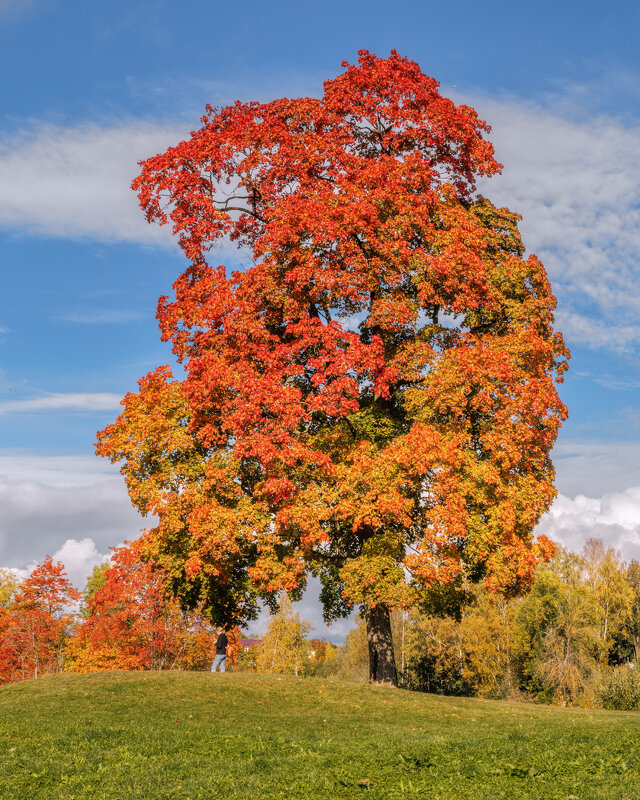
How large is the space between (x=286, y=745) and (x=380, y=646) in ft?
36.2

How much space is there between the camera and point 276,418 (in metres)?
21.1

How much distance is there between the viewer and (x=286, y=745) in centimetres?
1288

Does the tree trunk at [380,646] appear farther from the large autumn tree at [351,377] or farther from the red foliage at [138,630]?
the red foliage at [138,630]

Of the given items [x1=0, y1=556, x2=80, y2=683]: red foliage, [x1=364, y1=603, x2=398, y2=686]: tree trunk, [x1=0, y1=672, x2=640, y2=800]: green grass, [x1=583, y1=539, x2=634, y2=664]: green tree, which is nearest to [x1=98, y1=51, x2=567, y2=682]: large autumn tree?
[x1=364, y1=603, x2=398, y2=686]: tree trunk

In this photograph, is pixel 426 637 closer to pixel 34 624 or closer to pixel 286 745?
pixel 34 624

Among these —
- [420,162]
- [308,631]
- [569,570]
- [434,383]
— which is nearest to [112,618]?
[308,631]

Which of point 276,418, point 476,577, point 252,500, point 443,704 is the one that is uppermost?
point 276,418

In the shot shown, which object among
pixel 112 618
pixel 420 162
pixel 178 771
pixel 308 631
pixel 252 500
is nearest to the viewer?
pixel 178 771

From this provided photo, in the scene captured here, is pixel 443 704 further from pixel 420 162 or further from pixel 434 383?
pixel 420 162

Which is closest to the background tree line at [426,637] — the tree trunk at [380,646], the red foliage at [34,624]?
the red foliage at [34,624]

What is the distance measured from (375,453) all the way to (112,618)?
24.0 m

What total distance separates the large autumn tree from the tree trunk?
2.9 inches

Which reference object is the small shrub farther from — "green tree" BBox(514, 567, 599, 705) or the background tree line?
"green tree" BBox(514, 567, 599, 705)

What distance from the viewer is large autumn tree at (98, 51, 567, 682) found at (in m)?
20.2
